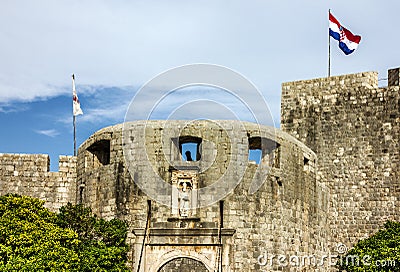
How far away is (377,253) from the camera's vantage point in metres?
26.4

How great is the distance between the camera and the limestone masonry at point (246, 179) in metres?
25.9

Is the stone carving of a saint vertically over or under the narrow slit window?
under

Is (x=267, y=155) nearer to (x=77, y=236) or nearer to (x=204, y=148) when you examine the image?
(x=204, y=148)

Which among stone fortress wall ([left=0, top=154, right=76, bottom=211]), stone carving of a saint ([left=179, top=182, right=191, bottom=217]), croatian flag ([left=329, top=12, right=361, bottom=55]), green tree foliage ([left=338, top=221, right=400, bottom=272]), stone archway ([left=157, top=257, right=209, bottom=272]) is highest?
croatian flag ([left=329, top=12, right=361, bottom=55])

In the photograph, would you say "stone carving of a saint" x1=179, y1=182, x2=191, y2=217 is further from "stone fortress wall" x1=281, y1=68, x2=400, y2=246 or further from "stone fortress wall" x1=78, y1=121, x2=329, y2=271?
"stone fortress wall" x1=281, y1=68, x2=400, y2=246

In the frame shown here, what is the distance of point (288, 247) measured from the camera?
27.2 m

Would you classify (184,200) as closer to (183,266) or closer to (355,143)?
(355,143)

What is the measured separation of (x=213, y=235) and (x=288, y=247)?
119 inches

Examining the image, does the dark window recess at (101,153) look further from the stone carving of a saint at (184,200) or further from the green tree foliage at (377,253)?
the green tree foliage at (377,253)

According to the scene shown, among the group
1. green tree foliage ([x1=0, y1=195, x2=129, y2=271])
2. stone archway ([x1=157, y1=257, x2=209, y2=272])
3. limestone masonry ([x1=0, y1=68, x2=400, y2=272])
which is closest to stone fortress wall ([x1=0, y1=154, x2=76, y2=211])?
limestone masonry ([x1=0, y1=68, x2=400, y2=272])

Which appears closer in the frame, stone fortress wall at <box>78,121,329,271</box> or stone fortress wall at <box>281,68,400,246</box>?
stone fortress wall at <box>78,121,329,271</box>

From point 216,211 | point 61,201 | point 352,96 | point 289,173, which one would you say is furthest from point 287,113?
point 61,201

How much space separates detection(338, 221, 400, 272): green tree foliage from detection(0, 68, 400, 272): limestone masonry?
4.56ft

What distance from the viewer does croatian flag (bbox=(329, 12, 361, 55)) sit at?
31484 millimetres
